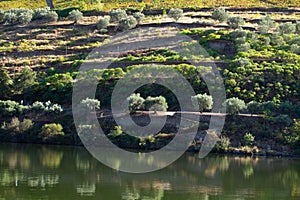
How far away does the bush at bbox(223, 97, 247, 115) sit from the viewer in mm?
59531

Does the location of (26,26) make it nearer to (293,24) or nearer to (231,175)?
(293,24)

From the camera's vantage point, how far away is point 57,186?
41844 mm

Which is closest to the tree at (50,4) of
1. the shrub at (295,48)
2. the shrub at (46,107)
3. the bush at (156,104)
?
the shrub at (46,107)

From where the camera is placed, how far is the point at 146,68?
6844cm

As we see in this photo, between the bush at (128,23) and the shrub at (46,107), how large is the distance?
19.4m

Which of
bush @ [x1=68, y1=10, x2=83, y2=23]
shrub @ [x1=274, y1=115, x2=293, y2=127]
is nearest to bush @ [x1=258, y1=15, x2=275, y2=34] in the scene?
shrub @ [x1=274, y1=115, x2=293, y2=127]

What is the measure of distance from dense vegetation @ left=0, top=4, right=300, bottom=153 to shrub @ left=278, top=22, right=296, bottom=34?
4.6 inches

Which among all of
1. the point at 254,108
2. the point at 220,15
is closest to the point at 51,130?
the point at 254,108

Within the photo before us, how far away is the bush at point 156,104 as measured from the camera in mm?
60688

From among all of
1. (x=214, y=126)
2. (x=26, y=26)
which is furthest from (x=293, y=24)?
Result: (x=26, y=26)

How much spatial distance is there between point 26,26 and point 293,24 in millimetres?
33491

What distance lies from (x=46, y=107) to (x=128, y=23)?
20494mm

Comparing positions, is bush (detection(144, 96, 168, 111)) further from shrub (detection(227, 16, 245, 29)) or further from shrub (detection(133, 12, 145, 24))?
shrub (detection(133, 12, 145, 24))

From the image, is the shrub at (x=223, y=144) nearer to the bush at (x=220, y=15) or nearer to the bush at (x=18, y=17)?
the bush at (x=220, y=15)
